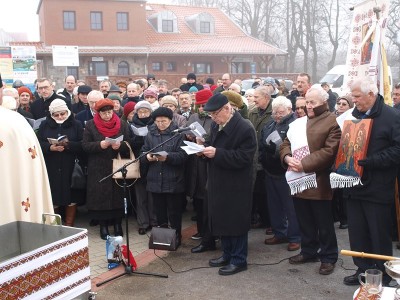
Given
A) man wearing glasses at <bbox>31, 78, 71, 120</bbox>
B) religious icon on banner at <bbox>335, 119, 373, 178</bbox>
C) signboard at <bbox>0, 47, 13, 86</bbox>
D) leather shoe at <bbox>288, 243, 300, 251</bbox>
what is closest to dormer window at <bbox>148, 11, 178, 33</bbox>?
signboard at <bbox>0, 47, 13, 86</bbox>

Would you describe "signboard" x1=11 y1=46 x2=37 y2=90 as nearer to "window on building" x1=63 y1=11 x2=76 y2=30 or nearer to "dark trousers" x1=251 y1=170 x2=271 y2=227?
"dark trousers" x1=251 y1=170 x2=271 y2=227

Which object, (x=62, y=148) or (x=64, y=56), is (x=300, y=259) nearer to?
(x=62, y=148)

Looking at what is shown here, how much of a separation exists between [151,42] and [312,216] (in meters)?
32.9

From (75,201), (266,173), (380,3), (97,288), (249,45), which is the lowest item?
(97,288)

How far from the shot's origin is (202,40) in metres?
38.6

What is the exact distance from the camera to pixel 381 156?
454 cm

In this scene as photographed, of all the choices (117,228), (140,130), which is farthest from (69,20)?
(117,228)

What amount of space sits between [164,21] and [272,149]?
34373 millimetres

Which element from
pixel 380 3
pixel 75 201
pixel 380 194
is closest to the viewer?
pixel 380 194

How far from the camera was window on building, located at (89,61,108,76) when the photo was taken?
33.9 meters

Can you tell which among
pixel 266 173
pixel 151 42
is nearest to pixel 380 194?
pixel 266 173

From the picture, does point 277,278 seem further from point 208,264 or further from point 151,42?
point 151,42

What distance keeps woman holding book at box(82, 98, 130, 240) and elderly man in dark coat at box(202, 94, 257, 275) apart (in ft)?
5.37

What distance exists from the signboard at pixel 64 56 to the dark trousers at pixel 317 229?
518 inches
